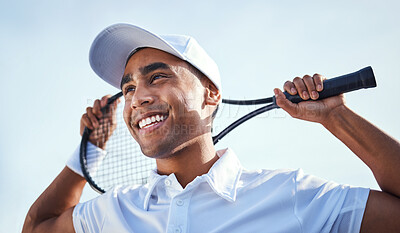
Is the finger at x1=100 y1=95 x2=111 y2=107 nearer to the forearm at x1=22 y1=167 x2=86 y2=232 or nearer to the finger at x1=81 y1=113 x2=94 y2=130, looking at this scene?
A: the finger at x1=81 y1=113 x2=94 y2=130

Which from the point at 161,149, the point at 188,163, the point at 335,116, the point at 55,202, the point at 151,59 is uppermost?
the point at 151,59

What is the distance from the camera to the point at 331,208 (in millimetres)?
1668

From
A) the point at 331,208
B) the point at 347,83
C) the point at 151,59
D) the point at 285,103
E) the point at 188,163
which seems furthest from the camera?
the point at 151,59

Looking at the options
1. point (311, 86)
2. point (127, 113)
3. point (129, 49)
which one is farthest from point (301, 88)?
point (129, 49)

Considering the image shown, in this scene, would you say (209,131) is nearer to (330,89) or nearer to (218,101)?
(218,101)

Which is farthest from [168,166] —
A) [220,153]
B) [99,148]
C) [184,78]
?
[99,148]

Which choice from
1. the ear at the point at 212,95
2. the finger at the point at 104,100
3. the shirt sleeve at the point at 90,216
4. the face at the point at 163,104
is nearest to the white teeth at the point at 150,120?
the face at the point at 163,104

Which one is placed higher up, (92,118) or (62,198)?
(92,118)

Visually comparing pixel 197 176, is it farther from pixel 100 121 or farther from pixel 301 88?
pixel 100 121

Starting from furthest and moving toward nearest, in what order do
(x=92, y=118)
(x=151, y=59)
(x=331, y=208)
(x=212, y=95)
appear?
→ 1. (x=92, y=118)
2. (x=212, y=95)
3. (x=151, y=59)
4. (x=331, y=208)

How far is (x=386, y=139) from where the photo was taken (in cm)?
169

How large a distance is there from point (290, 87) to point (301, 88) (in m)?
0.05

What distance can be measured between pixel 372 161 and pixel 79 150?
67.1 inches

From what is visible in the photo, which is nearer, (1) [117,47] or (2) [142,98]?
(2) [142,98]
